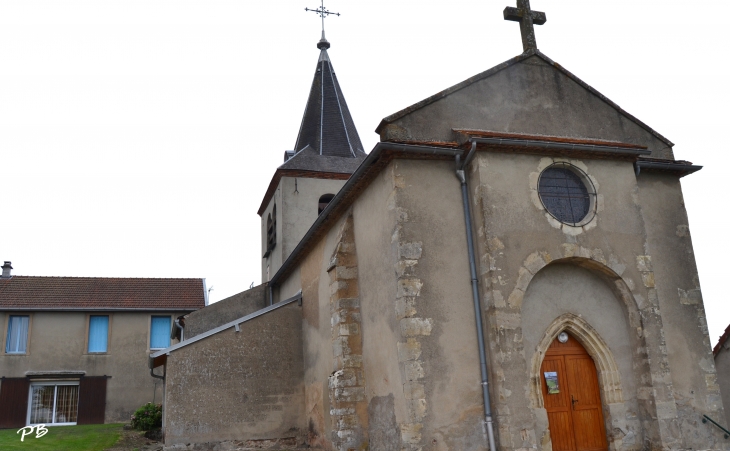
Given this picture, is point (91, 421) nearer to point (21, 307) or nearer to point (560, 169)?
point (21, 307)

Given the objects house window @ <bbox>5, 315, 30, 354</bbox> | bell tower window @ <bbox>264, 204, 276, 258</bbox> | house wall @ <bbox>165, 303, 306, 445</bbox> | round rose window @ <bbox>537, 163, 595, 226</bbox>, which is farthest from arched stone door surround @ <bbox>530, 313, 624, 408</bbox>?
house window @ <bbox>5, 315, 30, 354</bbox>

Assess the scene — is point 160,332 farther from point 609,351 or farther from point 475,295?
point 609,351

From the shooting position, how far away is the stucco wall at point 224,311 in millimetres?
18000

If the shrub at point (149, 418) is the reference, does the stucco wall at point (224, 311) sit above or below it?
above

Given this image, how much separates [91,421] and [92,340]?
2906 mm

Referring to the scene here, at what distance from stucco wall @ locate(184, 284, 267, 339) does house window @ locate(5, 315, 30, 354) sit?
28.3ft

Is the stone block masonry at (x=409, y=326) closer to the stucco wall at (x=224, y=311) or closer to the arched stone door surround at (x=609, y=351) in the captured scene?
the arched stone door surround at (x=609, y=351)

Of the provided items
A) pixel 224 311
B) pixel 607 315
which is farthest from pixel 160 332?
pixel 607 315

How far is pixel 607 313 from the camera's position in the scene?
403 inches

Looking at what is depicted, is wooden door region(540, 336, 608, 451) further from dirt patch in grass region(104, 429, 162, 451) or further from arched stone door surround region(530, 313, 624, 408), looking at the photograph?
dirt patch in grass region(104, 429, 162, 451)

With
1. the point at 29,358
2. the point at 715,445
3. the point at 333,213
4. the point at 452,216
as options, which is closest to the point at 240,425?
the point at 333,213

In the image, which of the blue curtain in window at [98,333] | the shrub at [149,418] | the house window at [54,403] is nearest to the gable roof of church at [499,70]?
the shrub at [149,418]

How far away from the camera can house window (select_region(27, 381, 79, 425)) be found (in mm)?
22047

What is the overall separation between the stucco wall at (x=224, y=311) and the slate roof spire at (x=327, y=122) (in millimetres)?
5561
